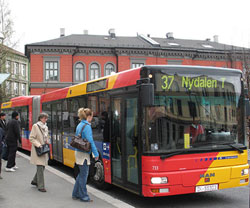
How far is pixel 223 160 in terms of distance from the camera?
248 inches

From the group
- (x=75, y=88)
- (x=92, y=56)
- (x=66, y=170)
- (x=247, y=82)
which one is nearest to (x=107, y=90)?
(x=75, y=88)

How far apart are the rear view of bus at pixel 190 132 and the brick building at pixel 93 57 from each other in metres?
32.9

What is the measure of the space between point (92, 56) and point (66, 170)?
30.5 meters

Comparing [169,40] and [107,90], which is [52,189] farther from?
[169,40]

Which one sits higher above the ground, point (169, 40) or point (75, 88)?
point (169, 40)

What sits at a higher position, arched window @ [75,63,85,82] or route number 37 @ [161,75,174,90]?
arched window @ [75,63,85,82]

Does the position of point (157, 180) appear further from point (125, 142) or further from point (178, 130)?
A: point (125, 142)

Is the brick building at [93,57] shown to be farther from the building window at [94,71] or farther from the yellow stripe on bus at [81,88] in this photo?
the yellow stripe on bus at [81,88]

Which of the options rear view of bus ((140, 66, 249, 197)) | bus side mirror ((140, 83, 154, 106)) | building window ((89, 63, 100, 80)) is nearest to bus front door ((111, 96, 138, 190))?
rear view of bus ((140, 66, 249, 197))

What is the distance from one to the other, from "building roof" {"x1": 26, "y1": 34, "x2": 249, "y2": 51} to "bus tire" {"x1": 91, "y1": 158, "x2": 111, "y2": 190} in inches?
1300

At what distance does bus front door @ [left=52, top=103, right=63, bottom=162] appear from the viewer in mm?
11047

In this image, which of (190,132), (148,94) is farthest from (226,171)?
(148,94)

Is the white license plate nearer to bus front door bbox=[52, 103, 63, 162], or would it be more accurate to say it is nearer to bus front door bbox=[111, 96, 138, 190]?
bus front door bbox=[111, 96, 138, 190]

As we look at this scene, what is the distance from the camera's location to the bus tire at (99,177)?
309 inches
